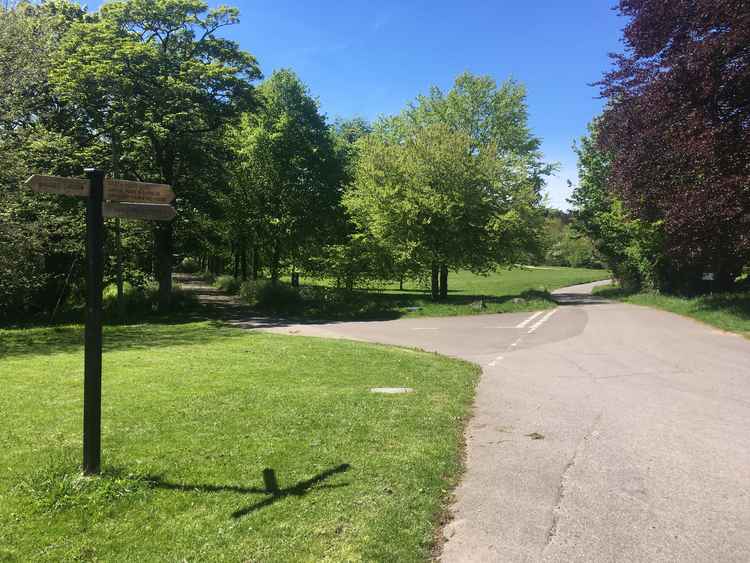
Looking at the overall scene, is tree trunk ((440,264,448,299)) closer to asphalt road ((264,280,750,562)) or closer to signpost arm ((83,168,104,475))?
asphalt road ((264,280,750,562))

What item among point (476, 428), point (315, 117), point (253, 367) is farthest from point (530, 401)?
point (315, 117)

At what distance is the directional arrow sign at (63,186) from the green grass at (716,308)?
646 inches

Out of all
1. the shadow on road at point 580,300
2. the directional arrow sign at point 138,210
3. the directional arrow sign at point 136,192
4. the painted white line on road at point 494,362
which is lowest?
the painted white line on road at point 494,362

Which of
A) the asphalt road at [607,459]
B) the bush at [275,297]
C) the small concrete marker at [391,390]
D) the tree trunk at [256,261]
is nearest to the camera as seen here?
the asphalt road at [607,459]

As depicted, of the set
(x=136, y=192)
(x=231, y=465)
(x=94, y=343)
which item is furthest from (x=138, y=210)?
(x=231, y=465)

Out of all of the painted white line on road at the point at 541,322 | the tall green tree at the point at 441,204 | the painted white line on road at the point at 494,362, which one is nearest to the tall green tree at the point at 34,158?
the tall green tree at the point at 441,204

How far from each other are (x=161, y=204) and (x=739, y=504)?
5379 millimetres

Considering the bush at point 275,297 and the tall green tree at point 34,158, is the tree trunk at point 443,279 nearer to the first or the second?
the bush at point 275,297

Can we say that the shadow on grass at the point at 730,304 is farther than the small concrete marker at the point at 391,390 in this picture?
Yes

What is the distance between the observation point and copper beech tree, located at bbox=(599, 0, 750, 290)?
15391 millimetres

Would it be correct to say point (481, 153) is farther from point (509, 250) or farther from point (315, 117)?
point (315, 117)

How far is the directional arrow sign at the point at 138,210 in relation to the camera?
4484 mm

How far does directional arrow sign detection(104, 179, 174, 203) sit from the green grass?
15.8m

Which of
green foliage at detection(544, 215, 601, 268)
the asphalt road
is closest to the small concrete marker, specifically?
the asphalt road
